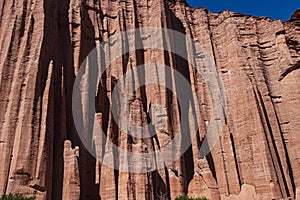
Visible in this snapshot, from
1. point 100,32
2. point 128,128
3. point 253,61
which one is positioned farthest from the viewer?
point 253,61

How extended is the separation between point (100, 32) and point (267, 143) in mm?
18237

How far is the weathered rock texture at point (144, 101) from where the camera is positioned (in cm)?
2423

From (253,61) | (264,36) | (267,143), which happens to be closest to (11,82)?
(267,143)

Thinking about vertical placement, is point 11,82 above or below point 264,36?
below

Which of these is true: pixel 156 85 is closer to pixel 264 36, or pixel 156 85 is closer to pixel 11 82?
pixel 11 82

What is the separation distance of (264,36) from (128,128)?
21118 mm

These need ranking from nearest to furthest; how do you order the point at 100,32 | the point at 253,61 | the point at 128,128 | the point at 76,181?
the point at 76,181 → the point at 128,128 → the point at 100,32 → the point at 253,61

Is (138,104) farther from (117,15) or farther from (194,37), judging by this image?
(194,37)

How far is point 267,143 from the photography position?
32.3 meters

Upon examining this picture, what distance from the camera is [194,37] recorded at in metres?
41.1

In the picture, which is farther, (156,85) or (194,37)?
(194,37)

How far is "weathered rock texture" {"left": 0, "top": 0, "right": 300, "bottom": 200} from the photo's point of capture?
24.2 metres

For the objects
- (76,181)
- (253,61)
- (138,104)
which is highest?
(253,61)

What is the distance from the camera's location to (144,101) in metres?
33.0
